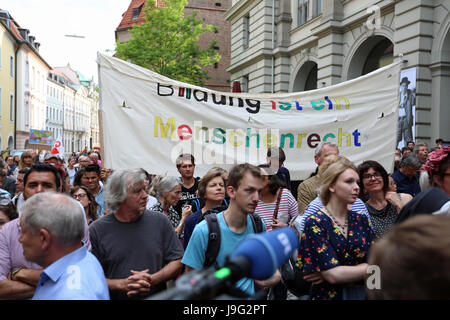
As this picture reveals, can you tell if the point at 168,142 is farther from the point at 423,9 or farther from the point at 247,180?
the point at 423,9

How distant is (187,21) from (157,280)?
85.4ft

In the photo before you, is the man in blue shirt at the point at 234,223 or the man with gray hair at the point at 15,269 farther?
the man in blue shirt at the point at 234,223

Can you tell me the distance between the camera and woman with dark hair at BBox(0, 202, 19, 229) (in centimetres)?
365

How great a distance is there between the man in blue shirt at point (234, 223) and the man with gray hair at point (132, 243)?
332 millimetres

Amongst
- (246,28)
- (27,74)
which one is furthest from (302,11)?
(27,74)

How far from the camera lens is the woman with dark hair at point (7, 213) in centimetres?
365

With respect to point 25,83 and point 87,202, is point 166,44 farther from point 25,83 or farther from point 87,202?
point 25,83

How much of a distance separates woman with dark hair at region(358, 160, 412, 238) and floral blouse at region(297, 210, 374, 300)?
1.18 meters

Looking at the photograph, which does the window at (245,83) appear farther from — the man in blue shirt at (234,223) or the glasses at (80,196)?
the man in blue shirt at (234,223)

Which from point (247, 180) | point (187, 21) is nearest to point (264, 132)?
point (247, 180)

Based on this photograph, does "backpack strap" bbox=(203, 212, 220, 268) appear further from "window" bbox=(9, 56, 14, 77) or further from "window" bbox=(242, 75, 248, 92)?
"window" bbox=(9, 56, 14, 77)

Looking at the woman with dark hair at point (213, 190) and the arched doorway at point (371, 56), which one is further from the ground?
the arched doorway at point (371, 56)

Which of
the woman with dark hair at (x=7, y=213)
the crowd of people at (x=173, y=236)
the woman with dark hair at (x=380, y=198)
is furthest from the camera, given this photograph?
the woman with dark hair at (x=380, y=198)

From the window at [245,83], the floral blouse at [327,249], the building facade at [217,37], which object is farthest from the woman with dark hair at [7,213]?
the building facade at [217,37]
